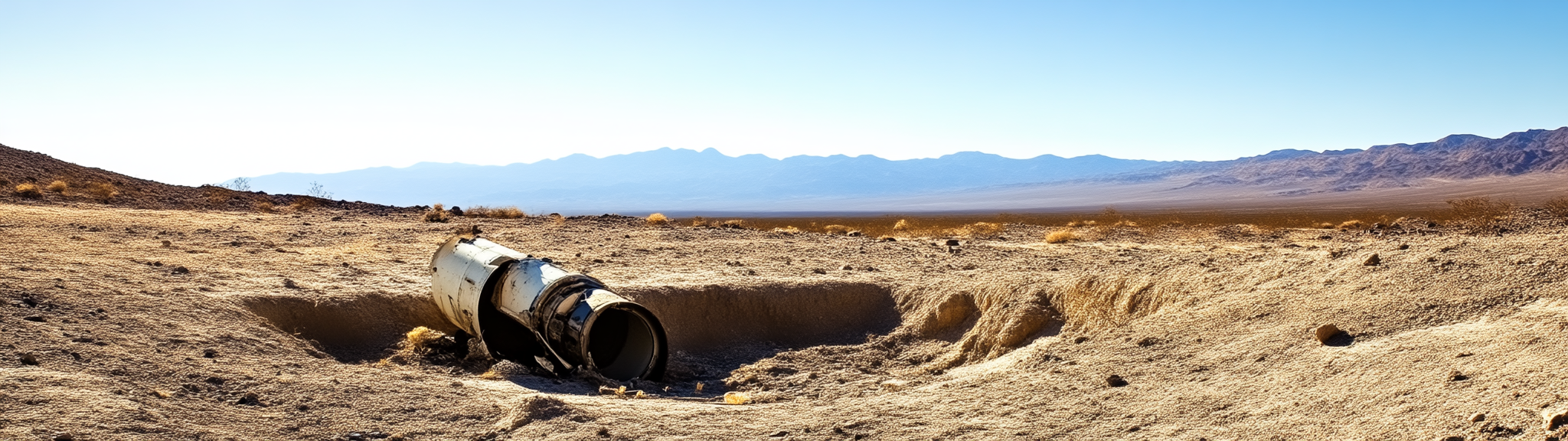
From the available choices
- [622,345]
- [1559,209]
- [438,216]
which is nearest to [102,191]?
[438,216]

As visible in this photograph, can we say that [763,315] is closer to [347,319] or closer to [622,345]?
[622,345]

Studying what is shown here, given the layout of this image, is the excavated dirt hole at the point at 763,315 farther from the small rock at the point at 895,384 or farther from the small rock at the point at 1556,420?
the small rock at the point at 1556,420

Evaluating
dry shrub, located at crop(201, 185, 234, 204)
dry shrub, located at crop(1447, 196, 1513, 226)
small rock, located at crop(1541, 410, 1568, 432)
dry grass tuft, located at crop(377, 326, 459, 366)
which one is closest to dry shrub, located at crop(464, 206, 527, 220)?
Answer: dry shrub, located at crop(201, 185, 234, 204)

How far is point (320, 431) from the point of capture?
6.66 meters

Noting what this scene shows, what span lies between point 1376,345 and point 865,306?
22.0ft

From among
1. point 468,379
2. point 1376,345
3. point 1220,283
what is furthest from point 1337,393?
point 468,379

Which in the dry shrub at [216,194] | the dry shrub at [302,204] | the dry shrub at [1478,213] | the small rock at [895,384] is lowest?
the small rock at [895,384]

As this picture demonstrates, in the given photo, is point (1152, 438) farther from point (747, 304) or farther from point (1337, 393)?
point (747, 304)

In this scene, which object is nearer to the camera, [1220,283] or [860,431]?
[860,431]

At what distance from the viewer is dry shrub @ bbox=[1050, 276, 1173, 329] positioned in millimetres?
10430

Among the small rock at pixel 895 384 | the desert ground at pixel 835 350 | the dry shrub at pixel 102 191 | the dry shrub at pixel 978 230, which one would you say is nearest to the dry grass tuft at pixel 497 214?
the dry shrub at pixel 102 191

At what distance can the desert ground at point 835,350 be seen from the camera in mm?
6496

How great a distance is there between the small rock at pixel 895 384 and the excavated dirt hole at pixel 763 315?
8.61 feet

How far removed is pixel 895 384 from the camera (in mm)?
9523
